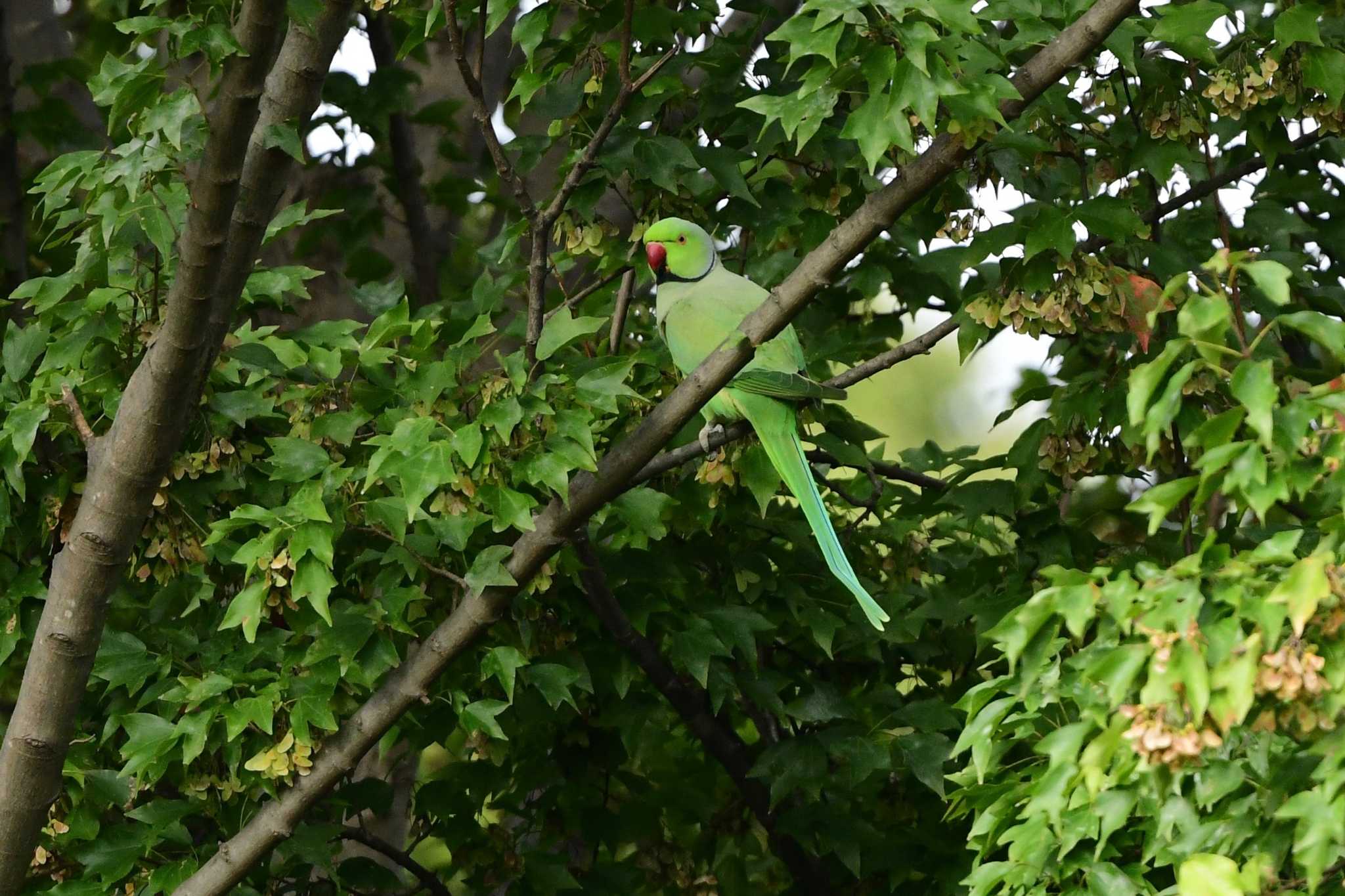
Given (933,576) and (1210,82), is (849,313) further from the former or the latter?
(1210,82)

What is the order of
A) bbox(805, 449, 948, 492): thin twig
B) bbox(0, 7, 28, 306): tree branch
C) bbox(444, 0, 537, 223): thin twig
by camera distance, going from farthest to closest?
bbox(0, 7, 28, 306): tree branch < bbox(805, 449, 948, 492): thin twig < bbox(444, 0, 537, 223): thin twig

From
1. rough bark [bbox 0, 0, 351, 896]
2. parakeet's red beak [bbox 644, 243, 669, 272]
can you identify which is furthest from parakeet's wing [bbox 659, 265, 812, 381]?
rough bark [bbox 0, 0, 351, 896]

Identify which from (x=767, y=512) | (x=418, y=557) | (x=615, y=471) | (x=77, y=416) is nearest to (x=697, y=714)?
(x=767, y=512)

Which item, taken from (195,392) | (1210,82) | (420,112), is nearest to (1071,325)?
(1210,82)

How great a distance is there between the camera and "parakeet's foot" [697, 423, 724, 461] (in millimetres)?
3166

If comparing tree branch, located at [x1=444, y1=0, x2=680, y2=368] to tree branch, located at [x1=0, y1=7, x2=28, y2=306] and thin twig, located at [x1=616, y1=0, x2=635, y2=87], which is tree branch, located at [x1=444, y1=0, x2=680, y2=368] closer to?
thin twig, located at [x1=616, y1=0, x2=635, y2=87]

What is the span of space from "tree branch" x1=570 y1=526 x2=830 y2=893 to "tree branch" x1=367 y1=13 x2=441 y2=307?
2049 mm

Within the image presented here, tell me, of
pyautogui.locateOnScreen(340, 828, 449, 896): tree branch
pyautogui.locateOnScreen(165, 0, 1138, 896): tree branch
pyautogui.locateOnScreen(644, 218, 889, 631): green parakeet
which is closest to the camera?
pyautogui.locateOnScreen(165, 0, 1138, 896): tree branch

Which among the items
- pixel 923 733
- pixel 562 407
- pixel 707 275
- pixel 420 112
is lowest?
pixel 923 733

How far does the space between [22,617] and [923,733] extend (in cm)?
216

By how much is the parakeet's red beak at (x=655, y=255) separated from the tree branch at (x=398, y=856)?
155 centimetres

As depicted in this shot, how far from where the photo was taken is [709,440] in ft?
10.5

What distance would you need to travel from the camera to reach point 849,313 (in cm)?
499

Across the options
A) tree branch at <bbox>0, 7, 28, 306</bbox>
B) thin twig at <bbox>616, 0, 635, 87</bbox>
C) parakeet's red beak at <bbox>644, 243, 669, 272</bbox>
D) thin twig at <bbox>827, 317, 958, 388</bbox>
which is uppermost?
tree branch at <bbox>0, 7, 28, 306</bbox>
